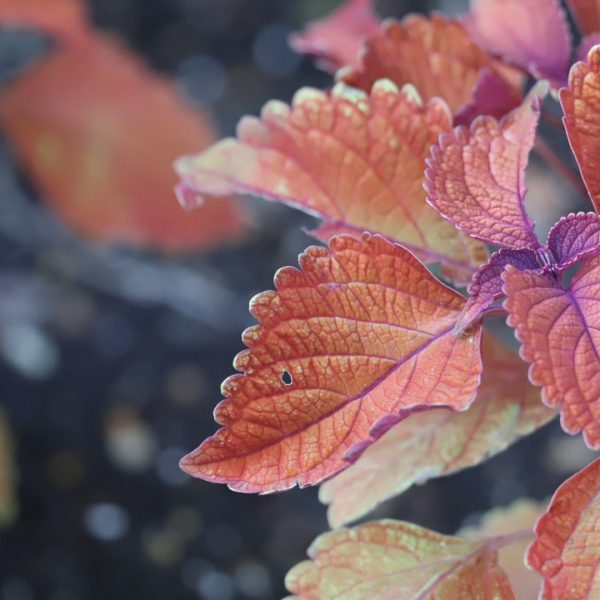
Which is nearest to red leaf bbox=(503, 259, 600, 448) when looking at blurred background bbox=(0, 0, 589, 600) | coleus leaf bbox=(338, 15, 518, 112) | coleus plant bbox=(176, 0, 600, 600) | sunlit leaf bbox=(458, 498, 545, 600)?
coleus plant bbox=(176, 0, 600, 600)

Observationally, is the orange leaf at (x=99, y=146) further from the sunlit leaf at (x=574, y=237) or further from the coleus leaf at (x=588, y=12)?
the sunlit leaf at (x=574, y=237)

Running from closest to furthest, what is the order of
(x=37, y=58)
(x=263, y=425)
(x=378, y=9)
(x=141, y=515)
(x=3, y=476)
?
(x=263, y=425) < (x=3, y=476) < (x=141, y=515) < (x=37, y=58) < (x=378, y=9)

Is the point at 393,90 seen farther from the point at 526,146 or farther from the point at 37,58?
the point at 37,58

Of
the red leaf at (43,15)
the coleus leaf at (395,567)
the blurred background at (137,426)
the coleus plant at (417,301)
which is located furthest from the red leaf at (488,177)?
the blurred background at (137,426)

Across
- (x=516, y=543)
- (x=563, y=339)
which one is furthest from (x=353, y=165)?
(x=516, y=543)

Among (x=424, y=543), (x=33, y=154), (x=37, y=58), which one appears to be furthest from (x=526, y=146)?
(x=37, y=58)
